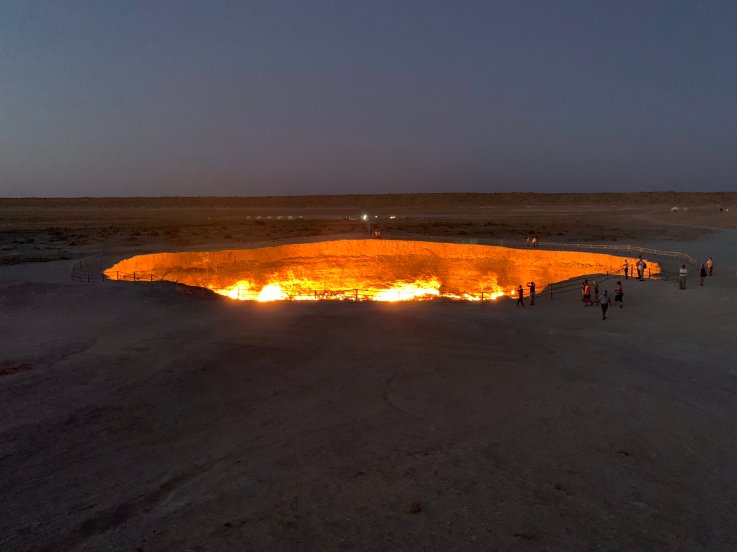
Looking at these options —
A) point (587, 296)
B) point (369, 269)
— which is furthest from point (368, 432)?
point (369, 269)

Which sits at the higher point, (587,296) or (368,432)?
(368,432)

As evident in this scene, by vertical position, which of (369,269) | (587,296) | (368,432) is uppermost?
(368,432)

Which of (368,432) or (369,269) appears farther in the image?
Answer: (369,269)

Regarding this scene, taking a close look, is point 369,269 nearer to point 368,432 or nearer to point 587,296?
point 587,296

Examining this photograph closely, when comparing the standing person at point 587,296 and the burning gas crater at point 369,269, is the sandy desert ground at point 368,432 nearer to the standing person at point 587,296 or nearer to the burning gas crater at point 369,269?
the standing person at point 587,296

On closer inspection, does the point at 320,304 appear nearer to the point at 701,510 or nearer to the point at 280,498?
the point at 280,498

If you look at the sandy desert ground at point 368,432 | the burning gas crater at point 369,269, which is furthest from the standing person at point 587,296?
the burning gas crater at point 369,269
